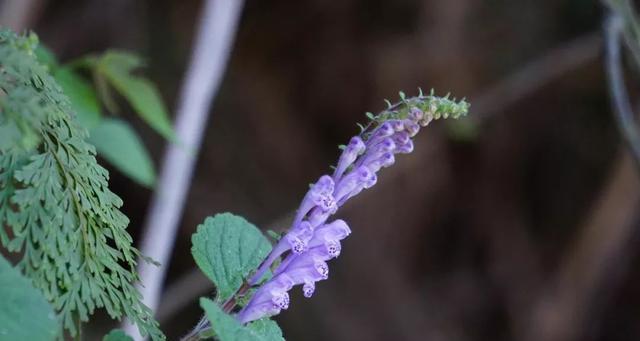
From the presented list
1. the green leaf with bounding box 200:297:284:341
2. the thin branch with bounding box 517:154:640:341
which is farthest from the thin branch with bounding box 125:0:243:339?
the thin branch with bounding box 517:154:640:341

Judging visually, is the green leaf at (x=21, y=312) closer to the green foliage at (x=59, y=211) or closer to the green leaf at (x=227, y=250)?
the green foliage at (x=59, y=211)

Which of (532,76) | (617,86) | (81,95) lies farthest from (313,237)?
(532,76)

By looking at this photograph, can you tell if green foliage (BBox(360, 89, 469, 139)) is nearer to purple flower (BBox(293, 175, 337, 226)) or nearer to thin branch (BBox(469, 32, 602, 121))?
purple flower (BBox(293, 175, 337, 226))

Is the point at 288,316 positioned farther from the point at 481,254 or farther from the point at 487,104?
the point at 487,104

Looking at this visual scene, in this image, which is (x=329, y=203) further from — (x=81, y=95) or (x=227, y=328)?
(x=81, y=95)

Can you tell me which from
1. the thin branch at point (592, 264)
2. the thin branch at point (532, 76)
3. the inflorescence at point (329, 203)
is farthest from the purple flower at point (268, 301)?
the thin branch at point (592, 264)
